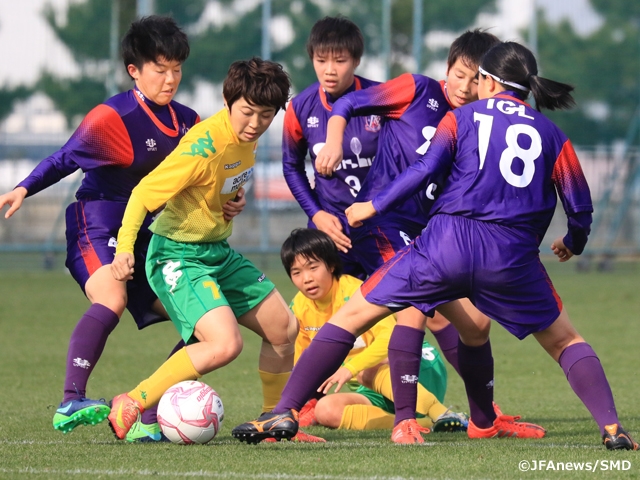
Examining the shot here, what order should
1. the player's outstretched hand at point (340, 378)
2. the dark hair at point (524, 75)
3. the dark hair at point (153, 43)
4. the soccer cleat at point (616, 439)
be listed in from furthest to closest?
the player's outstretched hand at point (340, 378) → the dark hair at point (153, 43) → the dark hair at point (524, 75) → the soccer cleat at point (616, 439)

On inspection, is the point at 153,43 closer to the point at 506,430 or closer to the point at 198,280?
the point at 198,280

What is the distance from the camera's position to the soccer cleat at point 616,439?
4.16 m

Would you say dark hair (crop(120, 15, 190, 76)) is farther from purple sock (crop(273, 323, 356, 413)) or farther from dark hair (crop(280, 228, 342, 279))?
purple sock (crop(273, 323, 356, 413))

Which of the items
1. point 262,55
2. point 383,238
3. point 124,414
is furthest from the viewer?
point 262,55

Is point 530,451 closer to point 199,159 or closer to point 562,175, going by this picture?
point 562,175

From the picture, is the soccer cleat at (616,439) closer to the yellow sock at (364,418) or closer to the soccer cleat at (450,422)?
the soccer cleat at (450,422)

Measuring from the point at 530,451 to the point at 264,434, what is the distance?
3.73ft

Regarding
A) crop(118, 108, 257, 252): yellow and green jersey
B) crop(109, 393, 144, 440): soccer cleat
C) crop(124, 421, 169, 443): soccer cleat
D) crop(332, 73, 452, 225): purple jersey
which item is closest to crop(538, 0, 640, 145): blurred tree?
crop(332, 73, 452, 225): purple jersey

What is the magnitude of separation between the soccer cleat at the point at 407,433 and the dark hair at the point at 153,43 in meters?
2.12

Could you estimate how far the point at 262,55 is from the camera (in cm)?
1788

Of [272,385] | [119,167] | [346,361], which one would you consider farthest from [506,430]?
[119,167]

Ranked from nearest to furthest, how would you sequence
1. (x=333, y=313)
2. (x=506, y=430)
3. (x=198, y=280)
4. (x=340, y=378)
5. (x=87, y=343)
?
1. (x=198, y=280)
2. (x=87, y=343)
3. (x=506, y=430)
4. (x=340, y=378)
5. (x=333, y=313)

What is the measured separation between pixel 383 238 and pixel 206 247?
119 cm

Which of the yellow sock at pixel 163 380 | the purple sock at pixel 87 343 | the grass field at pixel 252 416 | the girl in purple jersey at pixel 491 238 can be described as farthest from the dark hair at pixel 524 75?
the purple sock at pixel 87 343
